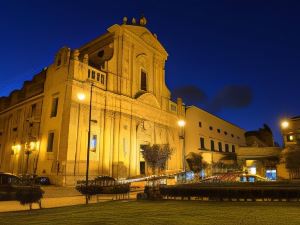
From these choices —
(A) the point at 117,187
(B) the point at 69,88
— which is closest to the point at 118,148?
(B) the point at 69,88

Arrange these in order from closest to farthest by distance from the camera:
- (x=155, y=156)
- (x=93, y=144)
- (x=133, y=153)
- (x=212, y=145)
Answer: (x=93, y=144)
(x=155, y=156)
(x=133, y=153)
(x=212, y=145)

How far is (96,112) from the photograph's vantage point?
31688mm

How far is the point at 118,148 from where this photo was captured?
33.1 meters

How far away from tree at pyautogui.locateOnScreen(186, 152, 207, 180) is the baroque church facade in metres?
1.83

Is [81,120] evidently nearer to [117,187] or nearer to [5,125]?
[117,187]

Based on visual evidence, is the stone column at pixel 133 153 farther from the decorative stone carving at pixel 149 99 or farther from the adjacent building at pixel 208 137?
the adjacent building at pixel 208 137

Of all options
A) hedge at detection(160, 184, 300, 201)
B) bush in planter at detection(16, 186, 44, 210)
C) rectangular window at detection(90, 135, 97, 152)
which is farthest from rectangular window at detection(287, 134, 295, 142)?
bush in planter at detection(16, 186, 44, 210)

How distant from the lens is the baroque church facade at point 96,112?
28859mm

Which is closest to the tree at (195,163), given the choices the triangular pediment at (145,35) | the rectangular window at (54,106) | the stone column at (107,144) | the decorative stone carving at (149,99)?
the decorative stone carving at (149,99)

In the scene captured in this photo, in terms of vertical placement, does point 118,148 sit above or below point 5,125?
below

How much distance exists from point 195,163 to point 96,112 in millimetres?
19682

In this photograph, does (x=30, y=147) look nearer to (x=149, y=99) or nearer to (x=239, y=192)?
(x=149, y=99)

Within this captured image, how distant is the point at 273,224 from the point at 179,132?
37.2 m

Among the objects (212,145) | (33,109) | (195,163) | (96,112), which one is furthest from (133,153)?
(212,145)
